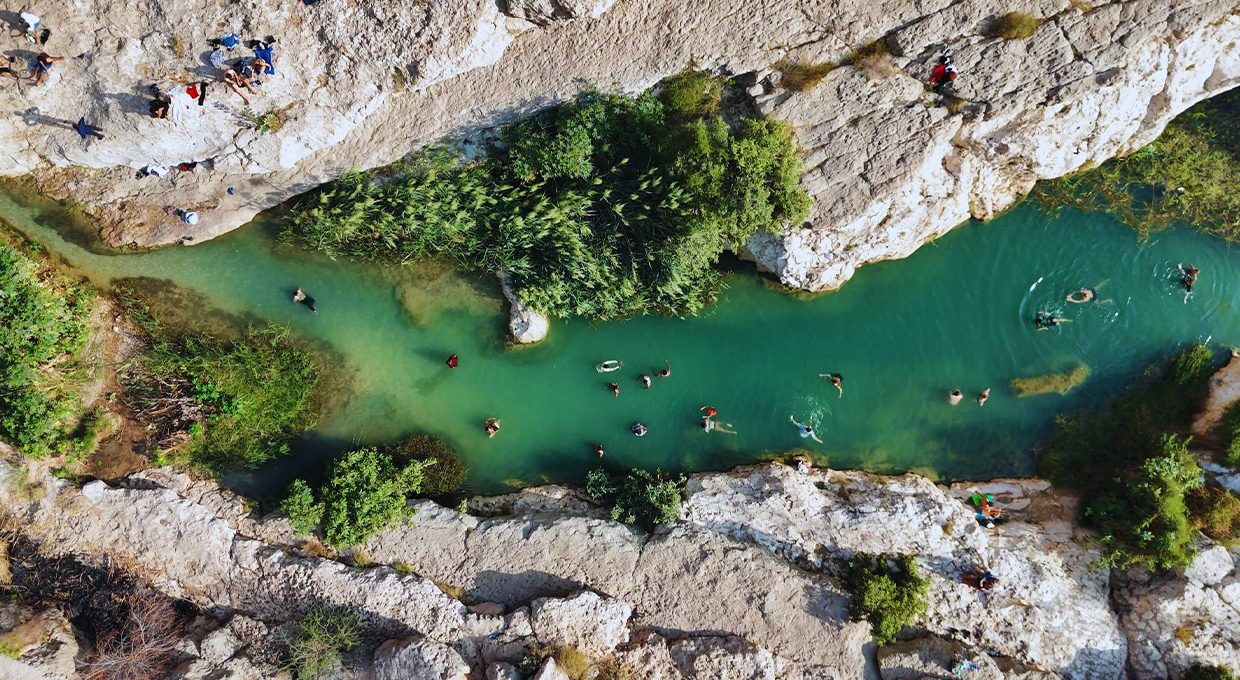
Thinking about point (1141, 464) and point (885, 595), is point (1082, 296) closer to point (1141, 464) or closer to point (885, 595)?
point (1141, 464)

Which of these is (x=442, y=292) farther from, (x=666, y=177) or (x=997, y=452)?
(x=997, y=452)

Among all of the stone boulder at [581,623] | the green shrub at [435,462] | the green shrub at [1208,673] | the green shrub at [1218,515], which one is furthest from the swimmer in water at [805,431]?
the green shrub at [1208,673]

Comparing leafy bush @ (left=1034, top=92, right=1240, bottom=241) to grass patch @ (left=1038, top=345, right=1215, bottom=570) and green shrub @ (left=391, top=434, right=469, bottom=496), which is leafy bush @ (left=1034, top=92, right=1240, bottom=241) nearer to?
grass patch @ (left=1038, top=345, right=1215, bottom=570)

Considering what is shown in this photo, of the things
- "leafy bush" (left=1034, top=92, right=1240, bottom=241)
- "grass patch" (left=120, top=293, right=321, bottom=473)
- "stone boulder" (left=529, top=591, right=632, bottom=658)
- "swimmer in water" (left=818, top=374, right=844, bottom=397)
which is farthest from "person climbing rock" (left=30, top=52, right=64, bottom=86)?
"leafy bush" (left=1034, top=92, right=1240, bottom=241)

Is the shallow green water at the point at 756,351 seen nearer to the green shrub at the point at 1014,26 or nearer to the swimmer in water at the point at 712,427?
the swimmer in water at the point at 712,427

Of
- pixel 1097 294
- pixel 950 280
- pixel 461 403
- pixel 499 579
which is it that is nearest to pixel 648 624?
pixel 499 579

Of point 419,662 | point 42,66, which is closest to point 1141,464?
point 419,662
